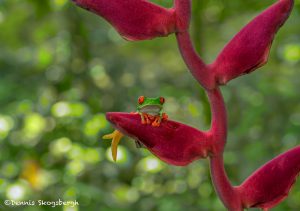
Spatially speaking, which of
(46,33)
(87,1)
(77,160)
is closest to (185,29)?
(87,1)

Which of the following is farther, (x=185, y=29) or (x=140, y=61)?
(x=140, y=61)

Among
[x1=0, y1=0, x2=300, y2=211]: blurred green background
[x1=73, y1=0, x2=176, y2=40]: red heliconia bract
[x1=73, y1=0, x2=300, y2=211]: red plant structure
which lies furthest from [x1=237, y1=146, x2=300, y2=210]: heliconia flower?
[x1=0, y1=0, x2=300, y2=211]: blurred green background

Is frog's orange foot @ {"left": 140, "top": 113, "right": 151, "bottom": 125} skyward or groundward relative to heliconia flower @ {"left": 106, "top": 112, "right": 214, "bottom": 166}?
skyward

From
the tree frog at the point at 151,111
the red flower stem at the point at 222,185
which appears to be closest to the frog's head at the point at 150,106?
the tree frog at the point at 151,111

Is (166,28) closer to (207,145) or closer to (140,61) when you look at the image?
(207,145)

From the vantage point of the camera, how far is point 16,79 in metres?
2.32

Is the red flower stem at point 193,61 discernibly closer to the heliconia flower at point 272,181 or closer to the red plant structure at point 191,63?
the red plant structure at point 191,63

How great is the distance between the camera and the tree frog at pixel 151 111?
2.77ft

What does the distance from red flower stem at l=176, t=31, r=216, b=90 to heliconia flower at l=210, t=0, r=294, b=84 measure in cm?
1

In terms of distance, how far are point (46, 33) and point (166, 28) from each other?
209 centimetres

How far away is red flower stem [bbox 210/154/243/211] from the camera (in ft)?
2.78

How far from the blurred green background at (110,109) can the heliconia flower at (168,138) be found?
80 centimetres

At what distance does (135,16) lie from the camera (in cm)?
83

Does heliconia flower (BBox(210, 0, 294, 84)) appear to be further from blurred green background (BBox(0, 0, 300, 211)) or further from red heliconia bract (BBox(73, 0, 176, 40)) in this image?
blurred green background (BBox(0, 0, 300, 211))
